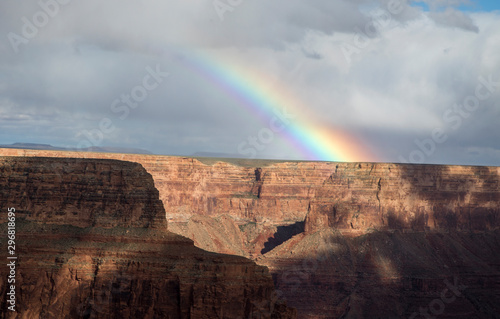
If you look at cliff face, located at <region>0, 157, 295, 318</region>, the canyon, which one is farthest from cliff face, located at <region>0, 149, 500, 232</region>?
cliff face, located at <region>0, 157, 295, 318</region>

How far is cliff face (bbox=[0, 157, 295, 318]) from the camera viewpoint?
7075 cm

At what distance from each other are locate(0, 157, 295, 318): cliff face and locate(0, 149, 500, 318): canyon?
41367 millimetres

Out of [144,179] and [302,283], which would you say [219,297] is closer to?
[144,179]

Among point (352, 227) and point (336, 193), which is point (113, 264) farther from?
point (336, 193)

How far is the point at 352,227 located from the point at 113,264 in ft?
219

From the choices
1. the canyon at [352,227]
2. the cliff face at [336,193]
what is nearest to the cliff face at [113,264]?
the canyon at [352,227]

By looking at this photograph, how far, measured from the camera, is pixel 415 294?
4791 inches

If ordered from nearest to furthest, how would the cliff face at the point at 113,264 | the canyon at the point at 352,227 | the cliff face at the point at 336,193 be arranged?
the cliff face at the point at 113,264
the canyon at the point at 352,227
the cliff face at the point at 336,193

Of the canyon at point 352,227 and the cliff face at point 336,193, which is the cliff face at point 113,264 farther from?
the cliff face at point 336,193

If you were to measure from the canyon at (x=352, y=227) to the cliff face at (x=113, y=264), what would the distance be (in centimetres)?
4137

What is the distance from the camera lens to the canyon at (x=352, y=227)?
120m

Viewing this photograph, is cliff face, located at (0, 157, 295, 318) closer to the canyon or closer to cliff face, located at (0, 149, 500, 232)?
the canyon

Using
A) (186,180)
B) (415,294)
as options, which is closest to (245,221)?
(186,180)

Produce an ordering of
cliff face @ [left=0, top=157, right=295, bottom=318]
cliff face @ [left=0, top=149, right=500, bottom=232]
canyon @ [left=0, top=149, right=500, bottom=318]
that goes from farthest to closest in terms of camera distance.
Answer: cliff face @ [left=0, top=149, right=500, bottom=232] < canyon @ [left=0, top=149, right=500, bottom=318] < cliff face @ [left=0, top=157, right=295, bottom=318]
